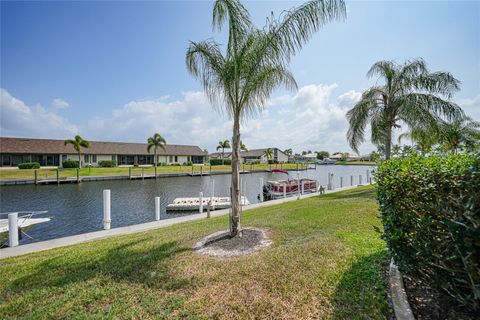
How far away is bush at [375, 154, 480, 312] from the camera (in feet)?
6.89

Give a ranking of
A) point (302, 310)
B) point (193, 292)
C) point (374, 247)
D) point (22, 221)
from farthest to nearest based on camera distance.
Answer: point (22, 221) → point (374, 247) → point (193, 292) → point (302, 310)

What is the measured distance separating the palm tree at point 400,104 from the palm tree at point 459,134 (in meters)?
0.70

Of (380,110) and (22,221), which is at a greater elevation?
(380,110)

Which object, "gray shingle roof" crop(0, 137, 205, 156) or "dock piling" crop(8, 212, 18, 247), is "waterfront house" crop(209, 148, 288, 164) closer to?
"gray shingle roof" crop(0, 137, 205, 156)

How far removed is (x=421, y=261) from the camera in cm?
267

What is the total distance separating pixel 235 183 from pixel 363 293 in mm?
3270

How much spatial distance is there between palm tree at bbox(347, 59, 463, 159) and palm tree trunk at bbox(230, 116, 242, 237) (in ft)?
38.1

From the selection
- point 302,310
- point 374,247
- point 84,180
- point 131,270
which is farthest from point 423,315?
point 84,180

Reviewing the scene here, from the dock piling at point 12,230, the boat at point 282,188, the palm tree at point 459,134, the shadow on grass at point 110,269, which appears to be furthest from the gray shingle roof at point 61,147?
the palm tree at point 459,134

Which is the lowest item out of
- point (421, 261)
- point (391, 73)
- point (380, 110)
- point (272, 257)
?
point (272, 257)

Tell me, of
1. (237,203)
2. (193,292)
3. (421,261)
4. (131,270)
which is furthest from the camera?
(237,203)

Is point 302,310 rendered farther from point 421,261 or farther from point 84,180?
point 84,180

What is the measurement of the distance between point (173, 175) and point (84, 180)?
1194 cm

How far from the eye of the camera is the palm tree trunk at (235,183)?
5.64 m
